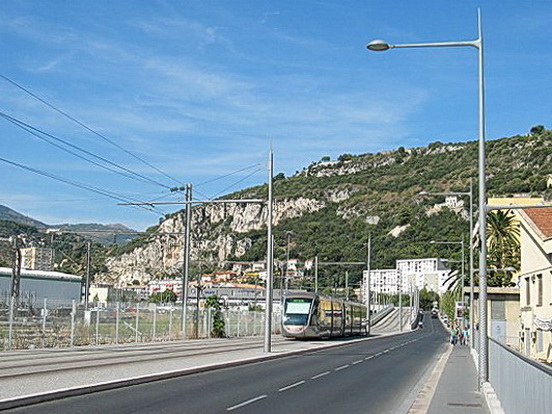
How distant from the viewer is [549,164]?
536 ft

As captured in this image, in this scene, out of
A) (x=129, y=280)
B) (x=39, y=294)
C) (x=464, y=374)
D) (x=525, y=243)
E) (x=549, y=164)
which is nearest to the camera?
(x=464, y=374)

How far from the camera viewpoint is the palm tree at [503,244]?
71.9 m

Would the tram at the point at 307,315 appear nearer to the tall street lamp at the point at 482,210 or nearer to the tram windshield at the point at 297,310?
the tram windshield at the point at 297,310

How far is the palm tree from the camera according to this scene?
71.9 metres

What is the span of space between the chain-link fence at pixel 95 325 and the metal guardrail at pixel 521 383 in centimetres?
2239

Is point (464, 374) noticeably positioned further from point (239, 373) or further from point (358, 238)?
point (358, 238)

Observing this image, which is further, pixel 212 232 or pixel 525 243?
pixel 212 232

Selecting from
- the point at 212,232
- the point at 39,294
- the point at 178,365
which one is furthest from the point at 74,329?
the point at 212,232

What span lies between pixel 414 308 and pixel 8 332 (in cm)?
11165

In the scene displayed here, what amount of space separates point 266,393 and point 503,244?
58.0m

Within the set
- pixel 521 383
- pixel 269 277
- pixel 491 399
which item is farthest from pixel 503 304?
pixel 521 383

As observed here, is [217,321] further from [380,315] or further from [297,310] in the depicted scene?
[380,315]

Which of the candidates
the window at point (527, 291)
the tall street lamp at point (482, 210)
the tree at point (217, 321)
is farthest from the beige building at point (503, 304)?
the tall street lamp at point (482, 210)

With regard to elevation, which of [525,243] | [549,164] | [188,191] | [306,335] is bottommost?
[306,335]
